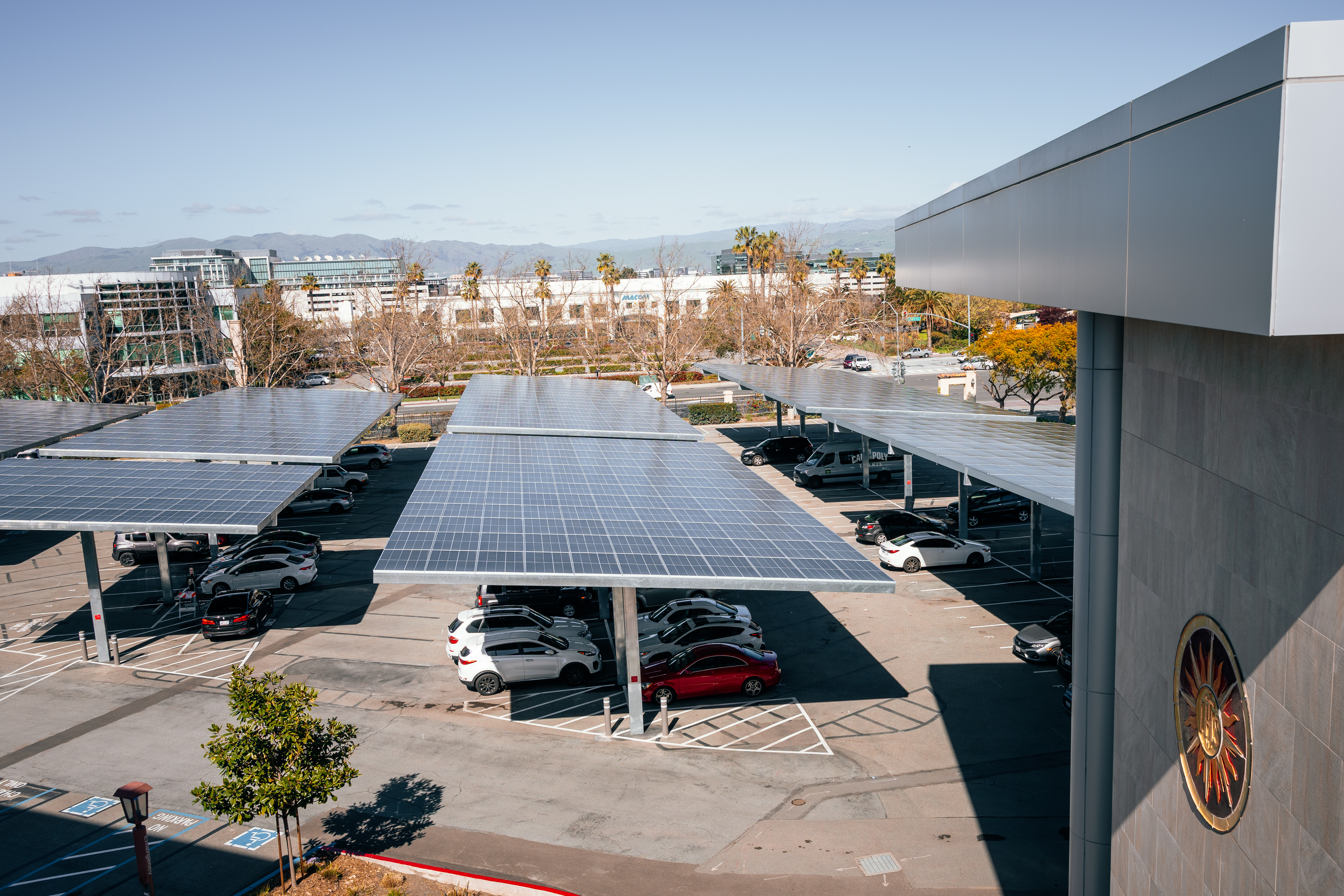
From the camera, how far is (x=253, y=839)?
14438mm

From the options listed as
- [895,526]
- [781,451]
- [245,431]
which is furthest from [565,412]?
[895,526]

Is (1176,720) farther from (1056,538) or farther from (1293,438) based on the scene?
(1056,538)

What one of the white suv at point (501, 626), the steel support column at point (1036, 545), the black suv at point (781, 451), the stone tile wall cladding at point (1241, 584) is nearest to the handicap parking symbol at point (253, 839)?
the white suv at point (501, 626)

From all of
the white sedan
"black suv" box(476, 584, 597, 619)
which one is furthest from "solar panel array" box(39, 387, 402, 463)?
the white sedan

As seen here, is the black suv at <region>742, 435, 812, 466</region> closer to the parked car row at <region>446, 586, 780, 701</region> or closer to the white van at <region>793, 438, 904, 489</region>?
the white van at <region>793, 438, 904, 489</region>

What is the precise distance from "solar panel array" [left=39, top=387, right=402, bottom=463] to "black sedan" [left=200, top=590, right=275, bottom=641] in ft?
18.4

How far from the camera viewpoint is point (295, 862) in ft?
44.7

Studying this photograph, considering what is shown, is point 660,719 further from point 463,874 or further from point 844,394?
point 844,394

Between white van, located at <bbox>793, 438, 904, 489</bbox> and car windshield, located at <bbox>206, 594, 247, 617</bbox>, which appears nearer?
car windshield, located at <bbox>206, 594, 247, 617</bbox>

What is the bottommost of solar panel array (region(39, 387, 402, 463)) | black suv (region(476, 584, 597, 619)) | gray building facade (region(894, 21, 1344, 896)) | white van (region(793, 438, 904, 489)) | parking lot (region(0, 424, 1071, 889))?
parking lot (region(0, 424, 1071, 889))

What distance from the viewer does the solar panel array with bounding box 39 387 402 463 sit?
1151 inches

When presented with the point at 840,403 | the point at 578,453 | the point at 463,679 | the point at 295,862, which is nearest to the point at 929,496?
the point at 840,403

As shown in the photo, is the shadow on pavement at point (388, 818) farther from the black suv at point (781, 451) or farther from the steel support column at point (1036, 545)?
the black suv at point (781, 451)

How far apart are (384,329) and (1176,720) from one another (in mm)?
58983
